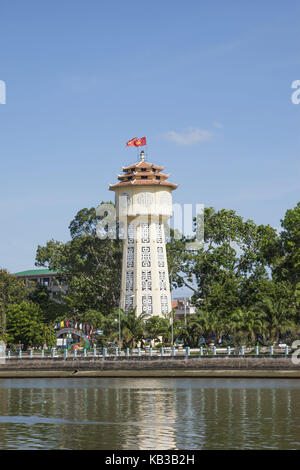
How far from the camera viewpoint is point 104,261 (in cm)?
10700

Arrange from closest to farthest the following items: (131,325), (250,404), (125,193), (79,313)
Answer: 1. (250,404)
2. (131,325)
3. (125,193)
4. (79,313)

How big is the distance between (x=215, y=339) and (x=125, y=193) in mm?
19797

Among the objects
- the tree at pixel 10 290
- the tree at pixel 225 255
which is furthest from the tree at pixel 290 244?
the tree at pixel 10 290

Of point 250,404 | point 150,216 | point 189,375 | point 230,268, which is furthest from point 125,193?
point 250,404

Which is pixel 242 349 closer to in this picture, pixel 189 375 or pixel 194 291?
pixel 189 375

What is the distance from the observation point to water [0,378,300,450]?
29.0 m

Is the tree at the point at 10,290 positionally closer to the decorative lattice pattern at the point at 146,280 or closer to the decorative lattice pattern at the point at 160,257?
the decorative lattice pattern at the point at 146,280

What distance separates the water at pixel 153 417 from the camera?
29.0 m

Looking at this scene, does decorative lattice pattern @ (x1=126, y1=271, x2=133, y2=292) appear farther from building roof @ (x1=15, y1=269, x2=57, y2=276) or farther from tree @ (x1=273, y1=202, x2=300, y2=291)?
building roof @ (x1=15, y1=269, x2=57, y2=276)

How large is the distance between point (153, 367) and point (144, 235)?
24.9 metres

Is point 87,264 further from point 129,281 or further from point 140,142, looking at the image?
point 140,142

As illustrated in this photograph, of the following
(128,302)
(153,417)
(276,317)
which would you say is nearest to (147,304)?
(128,302)

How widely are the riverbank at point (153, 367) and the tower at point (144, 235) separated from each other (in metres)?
17.4

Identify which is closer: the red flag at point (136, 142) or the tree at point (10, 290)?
the red flag at point (136, 142)
